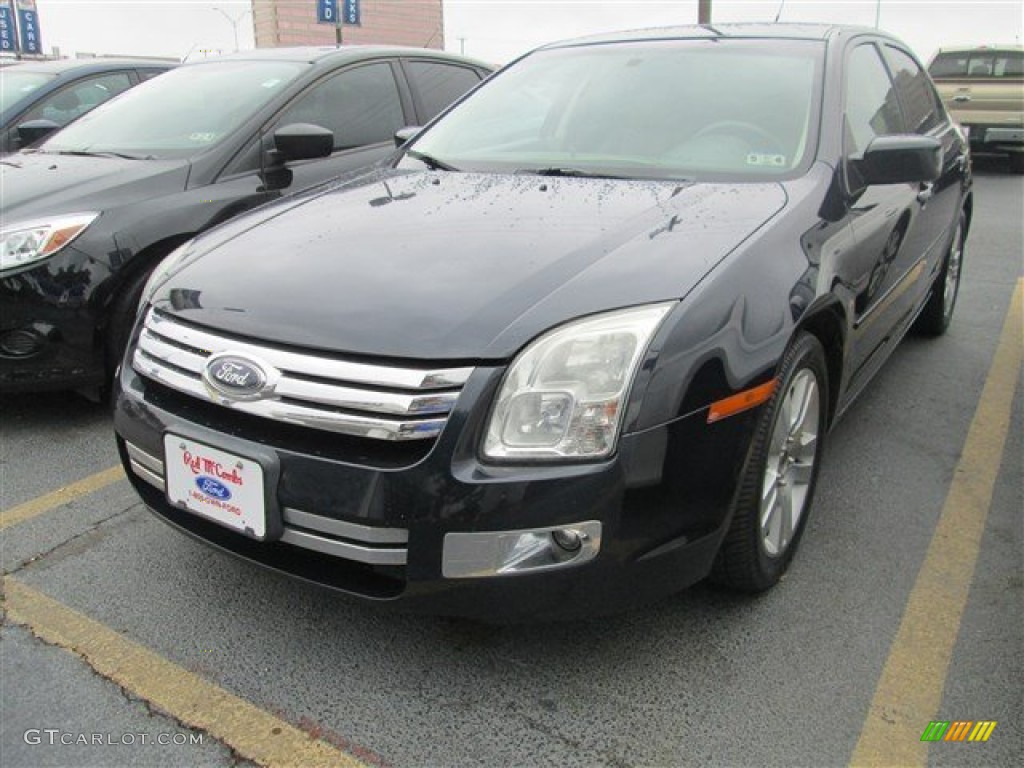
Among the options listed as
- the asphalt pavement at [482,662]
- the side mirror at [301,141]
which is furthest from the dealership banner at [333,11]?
the asphalt pavement at [482,662]

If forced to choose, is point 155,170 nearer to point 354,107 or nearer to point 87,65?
point 354,107

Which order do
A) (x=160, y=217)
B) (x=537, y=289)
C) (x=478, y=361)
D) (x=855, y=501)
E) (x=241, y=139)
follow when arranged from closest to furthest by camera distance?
1. (x=478, y=361)
2. (x=537, y=289)
3. (x=855, y=501)
4. (x=160, y=217)
5. (x=241, y=139)

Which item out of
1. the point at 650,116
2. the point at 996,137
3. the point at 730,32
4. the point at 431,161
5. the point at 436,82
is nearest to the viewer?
the point at 650,116

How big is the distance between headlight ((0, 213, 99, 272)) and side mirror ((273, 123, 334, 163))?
91 cm

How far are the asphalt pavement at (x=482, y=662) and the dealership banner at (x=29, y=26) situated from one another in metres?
29.6

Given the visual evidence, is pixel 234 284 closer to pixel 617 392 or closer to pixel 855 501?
pixel 617 392

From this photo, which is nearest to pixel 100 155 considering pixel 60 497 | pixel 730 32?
pixel 60 497

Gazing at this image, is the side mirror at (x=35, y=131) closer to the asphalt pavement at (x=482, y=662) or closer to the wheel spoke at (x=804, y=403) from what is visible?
the asphalt pavement at (x=482, y=662)

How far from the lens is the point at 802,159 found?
2.59 m

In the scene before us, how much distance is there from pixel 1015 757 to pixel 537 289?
1.42 meters

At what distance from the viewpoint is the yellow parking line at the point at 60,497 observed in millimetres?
2833

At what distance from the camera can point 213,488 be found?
6.42ft

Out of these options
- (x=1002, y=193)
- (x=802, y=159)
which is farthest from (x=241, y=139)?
(x=1002, y=193)

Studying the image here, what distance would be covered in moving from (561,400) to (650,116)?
153 cm
